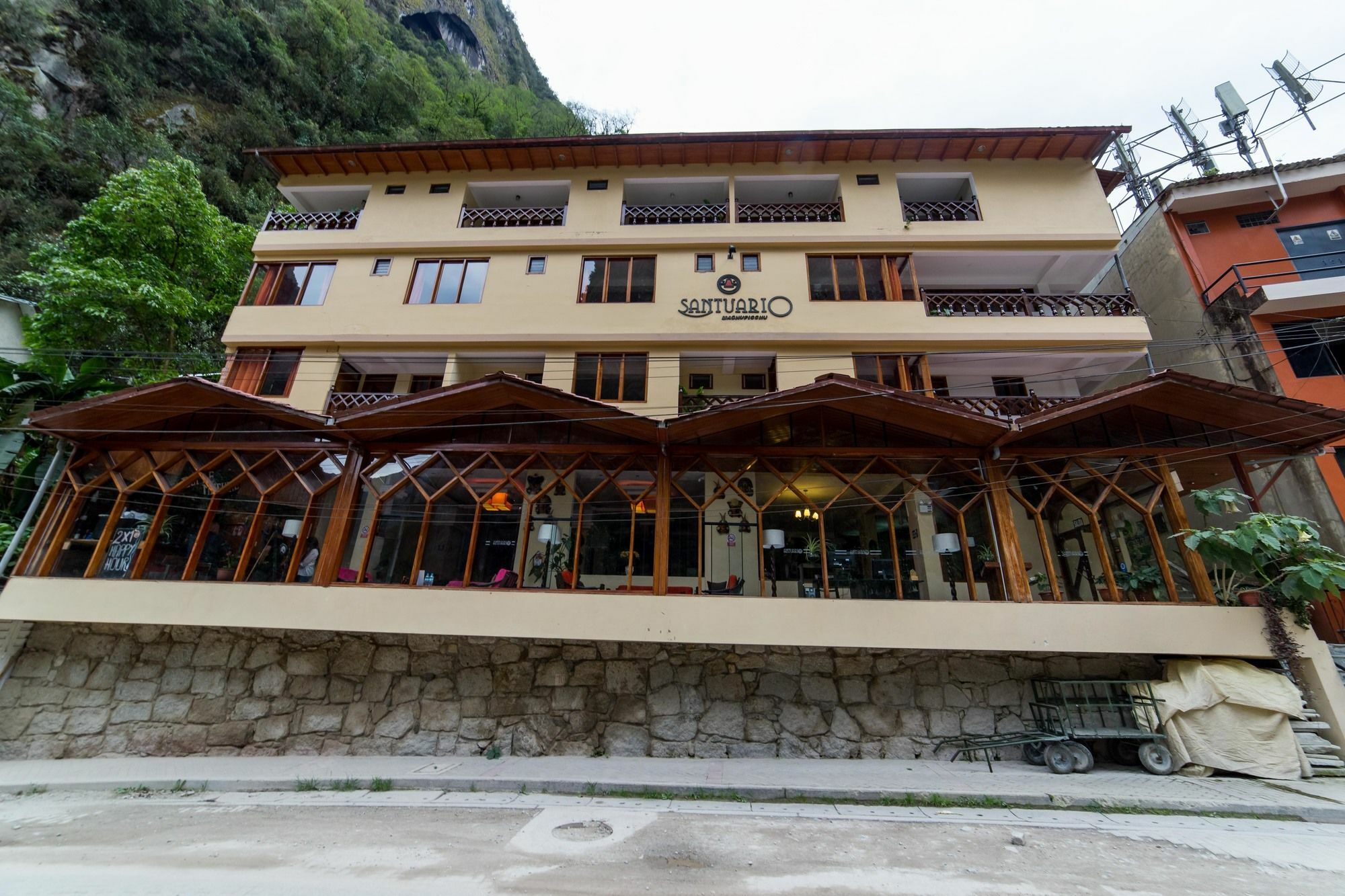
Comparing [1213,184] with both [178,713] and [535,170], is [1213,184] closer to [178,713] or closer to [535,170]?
[535,170]

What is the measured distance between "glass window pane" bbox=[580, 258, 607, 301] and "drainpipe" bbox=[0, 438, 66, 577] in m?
10.5

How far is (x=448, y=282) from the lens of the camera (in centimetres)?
1286

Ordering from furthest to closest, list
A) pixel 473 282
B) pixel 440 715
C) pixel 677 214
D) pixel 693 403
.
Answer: pixel 677 214, pixel 473 282, pixel 693 403, pixel 440 715

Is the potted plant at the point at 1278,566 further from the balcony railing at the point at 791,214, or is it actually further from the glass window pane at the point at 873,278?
the balcony railing at the point at 791,214

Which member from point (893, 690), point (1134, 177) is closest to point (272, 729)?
point (893, 690)

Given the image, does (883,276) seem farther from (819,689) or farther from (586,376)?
(819,689)

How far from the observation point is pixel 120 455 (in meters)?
9.41

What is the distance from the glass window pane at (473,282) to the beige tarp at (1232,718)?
1527cm

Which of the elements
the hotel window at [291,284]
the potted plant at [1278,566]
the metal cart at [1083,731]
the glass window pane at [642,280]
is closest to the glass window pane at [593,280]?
the glass window pane at [642,280]

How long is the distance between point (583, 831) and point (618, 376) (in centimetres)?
862

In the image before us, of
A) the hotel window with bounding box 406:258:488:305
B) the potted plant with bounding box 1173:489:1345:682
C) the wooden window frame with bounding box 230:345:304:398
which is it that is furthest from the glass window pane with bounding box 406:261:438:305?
Answer: the potted plant with bounding box 1173:489:1345:682

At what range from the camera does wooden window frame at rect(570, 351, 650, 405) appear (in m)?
11.5

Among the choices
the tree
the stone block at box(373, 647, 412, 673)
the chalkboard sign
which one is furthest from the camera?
the tree

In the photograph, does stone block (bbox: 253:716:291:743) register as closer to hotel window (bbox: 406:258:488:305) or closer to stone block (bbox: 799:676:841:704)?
stone block (bbox: 799:676:841:704)
